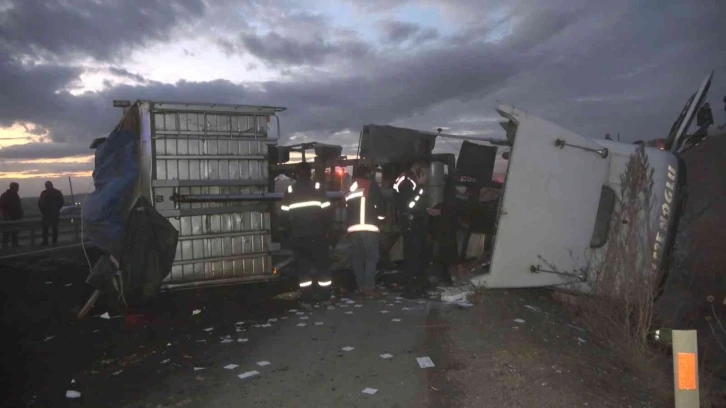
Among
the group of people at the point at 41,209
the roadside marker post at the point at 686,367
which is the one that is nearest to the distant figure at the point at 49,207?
the group of people at the point at 41,209

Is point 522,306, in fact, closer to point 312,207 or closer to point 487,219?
point 487,219

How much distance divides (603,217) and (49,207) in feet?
43.3

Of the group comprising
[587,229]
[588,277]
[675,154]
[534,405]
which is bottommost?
[534,405]

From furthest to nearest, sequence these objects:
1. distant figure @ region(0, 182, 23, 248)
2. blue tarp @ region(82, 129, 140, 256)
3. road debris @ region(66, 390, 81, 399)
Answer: distant figure @ region(0, 182, 23, 248) → blue tarp @ region(82, 129, 140, 256) → road debris @ region(66, 390, 81, 399)

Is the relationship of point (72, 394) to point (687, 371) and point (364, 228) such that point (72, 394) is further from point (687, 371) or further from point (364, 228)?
point (687, 371)

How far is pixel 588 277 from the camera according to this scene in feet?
21.8

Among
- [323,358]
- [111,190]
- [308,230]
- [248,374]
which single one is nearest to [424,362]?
[323,358]

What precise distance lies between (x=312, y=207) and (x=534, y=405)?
13.1ft

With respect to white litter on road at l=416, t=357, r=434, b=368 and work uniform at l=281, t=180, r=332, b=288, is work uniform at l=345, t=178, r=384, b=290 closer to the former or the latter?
work uniform at l=281, t=180, r=332, b=288

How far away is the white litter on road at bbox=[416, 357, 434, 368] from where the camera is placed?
15.1 ft

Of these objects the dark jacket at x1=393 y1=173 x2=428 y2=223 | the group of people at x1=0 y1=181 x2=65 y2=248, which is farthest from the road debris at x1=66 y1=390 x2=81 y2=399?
the group of people at x1=0 y1=181 x2=65 y2=248

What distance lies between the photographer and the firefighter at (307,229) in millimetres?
7176

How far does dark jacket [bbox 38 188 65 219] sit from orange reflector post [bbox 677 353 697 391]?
14578 mm

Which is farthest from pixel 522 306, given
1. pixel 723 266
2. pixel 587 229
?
pixel 723 266
